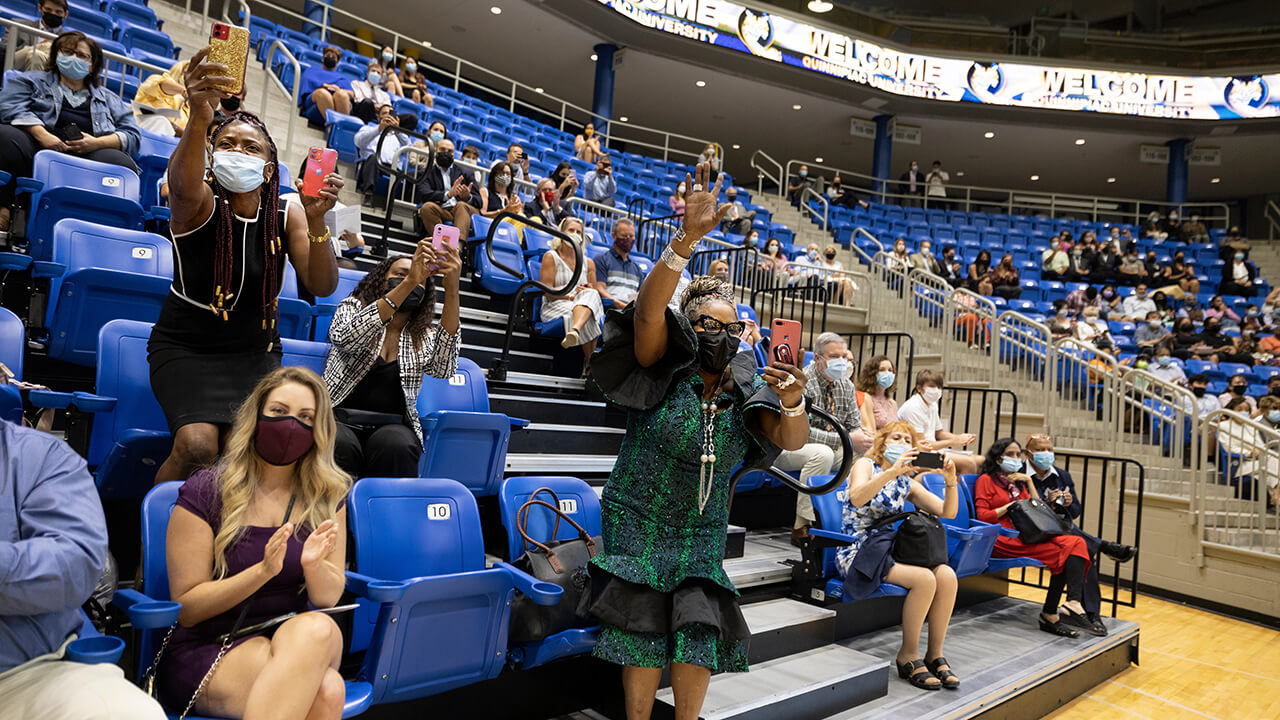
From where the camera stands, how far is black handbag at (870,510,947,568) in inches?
142

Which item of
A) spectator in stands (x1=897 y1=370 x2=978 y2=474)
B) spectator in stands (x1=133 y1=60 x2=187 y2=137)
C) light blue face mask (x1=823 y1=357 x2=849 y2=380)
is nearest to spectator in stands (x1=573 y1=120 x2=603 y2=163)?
spectator in stands (x1=133 y1=60 x2=187 y2=137)

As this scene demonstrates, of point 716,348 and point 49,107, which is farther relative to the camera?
point 49,107

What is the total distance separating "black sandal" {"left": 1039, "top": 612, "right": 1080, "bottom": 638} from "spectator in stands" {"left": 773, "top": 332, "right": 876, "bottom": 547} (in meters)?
1.36

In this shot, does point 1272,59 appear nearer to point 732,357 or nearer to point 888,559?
point 888,559

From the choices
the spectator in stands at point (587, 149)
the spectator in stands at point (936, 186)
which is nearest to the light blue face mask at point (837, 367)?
the spectator in stands at point (587, 149)

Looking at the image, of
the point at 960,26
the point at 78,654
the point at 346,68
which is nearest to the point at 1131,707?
the point at 78,654

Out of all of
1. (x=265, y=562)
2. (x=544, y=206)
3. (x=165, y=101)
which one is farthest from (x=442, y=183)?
(x=265, y=562)

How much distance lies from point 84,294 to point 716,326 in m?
2.25

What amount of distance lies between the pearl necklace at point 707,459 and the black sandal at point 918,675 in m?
1.82

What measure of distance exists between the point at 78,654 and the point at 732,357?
5.05ft

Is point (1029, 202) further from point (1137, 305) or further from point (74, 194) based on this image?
point (74, 194)

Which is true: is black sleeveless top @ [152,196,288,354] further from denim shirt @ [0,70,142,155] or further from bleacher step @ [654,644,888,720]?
denim shirt @ [0,70,142,155]

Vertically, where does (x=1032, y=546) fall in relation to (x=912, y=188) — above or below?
below

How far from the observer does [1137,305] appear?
1262 centimetres
